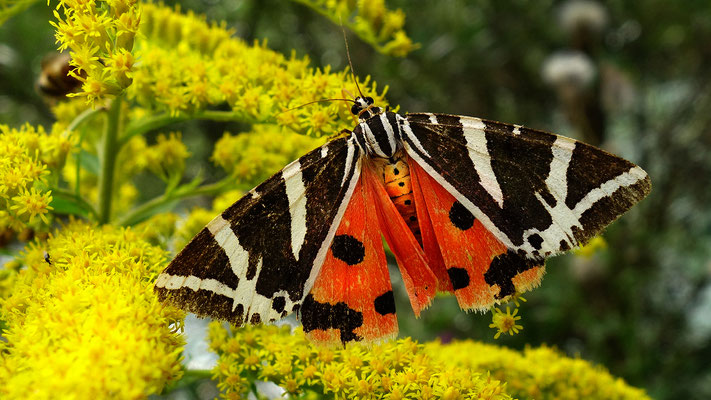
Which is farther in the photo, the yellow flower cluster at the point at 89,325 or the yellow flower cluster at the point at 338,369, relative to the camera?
the yellow flower cluster at the point at 338,369

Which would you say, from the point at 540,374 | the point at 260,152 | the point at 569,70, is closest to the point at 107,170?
the point at 260,152

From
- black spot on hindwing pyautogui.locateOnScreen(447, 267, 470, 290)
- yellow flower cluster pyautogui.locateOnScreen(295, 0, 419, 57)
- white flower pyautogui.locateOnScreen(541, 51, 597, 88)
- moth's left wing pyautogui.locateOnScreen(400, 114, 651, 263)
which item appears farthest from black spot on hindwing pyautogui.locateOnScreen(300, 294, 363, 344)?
white flower pyautogui.locateOnScreen(541, 51, 597, 88)

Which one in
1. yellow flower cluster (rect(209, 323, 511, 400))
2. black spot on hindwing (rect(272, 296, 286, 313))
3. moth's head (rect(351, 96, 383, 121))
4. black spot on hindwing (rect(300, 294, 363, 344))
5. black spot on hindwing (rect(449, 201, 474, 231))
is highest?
moth's head (rect(351, 96, 383, 121))

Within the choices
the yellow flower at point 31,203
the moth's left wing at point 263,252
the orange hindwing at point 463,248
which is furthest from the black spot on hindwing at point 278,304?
the yellow flower at point 31,203

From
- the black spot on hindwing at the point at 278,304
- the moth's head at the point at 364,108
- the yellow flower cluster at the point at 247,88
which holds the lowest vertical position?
the black spot on hindwing at the point at 278,304

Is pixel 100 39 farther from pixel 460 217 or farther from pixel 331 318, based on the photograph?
pixel 460 217

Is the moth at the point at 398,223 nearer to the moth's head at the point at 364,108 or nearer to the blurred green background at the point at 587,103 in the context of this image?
the moth's head at the point at 364,108

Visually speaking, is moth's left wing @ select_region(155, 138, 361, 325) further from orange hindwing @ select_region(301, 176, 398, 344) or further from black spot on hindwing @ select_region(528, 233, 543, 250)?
black spot on hindwing @ select_region(528, 233, 543, 250)
